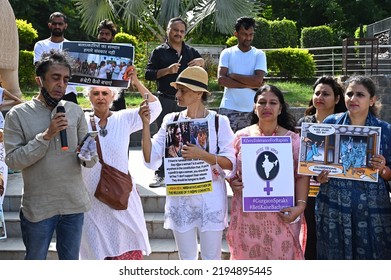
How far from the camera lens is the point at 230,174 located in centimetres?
411

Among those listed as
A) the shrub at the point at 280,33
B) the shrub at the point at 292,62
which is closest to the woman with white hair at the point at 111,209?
the shrub at the point at 292,62

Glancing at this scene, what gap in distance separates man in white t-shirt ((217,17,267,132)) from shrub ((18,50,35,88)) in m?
11.5

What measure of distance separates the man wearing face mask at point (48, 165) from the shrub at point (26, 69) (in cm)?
1309

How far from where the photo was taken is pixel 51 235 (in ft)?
12.5

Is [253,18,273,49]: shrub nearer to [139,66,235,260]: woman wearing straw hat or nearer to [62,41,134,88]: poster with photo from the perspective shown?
[62,41,134,88]: poster with photo

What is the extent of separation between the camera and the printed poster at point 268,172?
3.93 metres

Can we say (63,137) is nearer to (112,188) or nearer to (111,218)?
(112,188)

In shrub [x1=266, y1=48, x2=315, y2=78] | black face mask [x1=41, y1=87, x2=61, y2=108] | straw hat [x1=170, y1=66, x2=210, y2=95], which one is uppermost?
shrub [x1=266, y1=48, x2=315, y2=78]

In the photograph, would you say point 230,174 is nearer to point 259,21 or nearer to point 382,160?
point 382,160

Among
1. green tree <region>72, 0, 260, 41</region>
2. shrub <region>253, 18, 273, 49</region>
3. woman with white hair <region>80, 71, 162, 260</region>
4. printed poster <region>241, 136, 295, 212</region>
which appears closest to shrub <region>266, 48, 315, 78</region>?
green tree <region>72, 0, 260, 41</region>

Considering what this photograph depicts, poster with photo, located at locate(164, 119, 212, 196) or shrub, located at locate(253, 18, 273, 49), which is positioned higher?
shrub, located at locate(253, 18, 273, 49)

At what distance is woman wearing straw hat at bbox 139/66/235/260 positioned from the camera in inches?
158

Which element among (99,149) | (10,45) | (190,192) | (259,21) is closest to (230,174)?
(190,192)

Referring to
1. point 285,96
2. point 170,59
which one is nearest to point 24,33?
point 285,96
